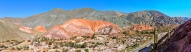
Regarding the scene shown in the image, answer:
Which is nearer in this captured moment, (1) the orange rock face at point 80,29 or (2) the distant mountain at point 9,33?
(1) the orange rock face at point 80,29

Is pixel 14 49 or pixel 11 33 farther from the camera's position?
pixel 11 33

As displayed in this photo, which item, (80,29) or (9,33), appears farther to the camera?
(80,29)

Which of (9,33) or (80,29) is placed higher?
(80,29)

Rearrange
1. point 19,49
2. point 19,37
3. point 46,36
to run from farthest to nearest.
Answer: point 19,37
point 46,36
point 19,49

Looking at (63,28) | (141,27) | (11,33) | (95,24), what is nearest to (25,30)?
(11,33)

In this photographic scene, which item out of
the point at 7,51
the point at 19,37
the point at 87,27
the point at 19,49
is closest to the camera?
the point at 7,51

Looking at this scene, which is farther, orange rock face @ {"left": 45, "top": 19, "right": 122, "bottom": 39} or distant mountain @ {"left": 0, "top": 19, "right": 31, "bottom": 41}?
distant mountain @ {"left": 0, "top": 19, "right": 31, "bottom": 41}

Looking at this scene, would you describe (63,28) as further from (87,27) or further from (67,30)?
(87,27)
